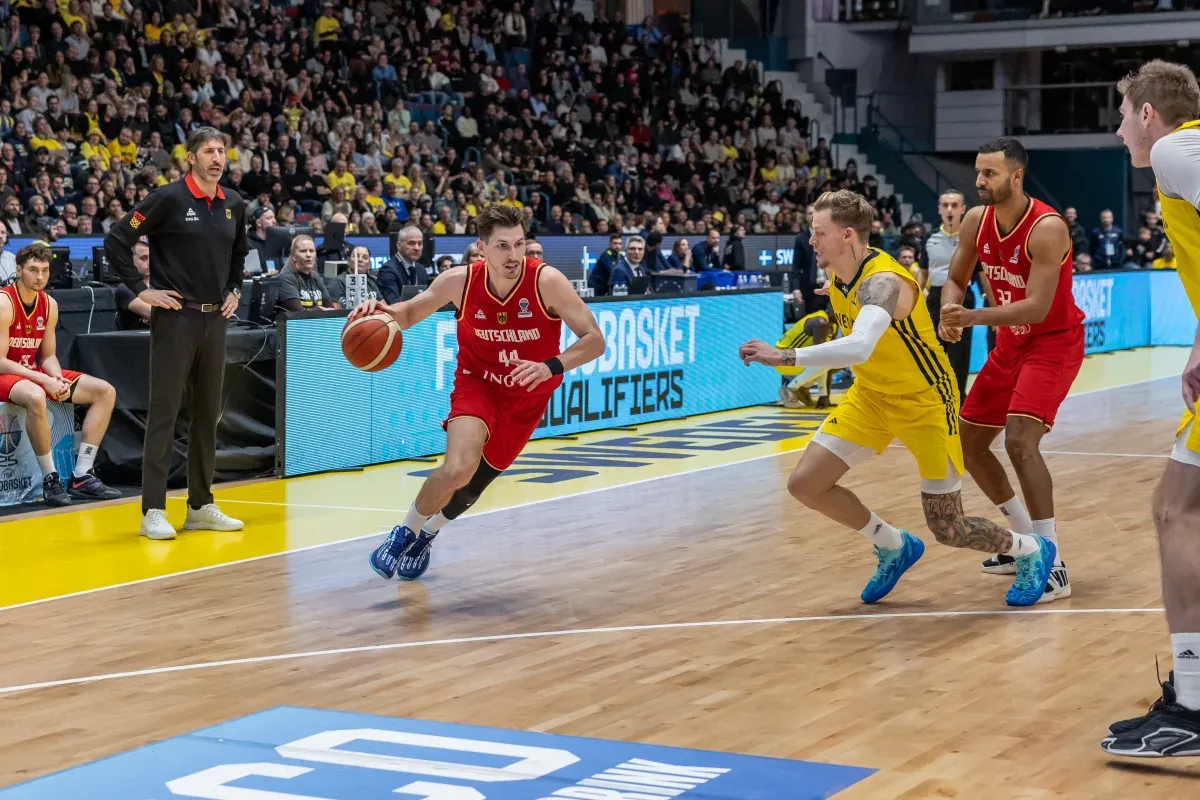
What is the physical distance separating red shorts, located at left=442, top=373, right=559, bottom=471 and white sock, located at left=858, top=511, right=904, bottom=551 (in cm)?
148

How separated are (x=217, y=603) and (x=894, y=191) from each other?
2897cm

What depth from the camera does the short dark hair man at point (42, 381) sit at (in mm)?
9133

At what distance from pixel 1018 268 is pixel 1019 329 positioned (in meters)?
0.31

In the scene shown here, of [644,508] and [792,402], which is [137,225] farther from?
[792,402]

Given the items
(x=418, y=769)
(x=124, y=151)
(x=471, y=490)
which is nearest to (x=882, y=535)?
(x=471, y=490)

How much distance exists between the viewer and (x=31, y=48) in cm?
1878

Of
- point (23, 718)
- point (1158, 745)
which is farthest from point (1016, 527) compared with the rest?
point (23, 718)

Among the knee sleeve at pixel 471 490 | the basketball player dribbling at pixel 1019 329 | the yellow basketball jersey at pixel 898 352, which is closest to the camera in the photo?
the yellow basketball jersey at pixel 898 352

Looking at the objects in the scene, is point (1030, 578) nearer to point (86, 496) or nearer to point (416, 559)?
point (416, 559)

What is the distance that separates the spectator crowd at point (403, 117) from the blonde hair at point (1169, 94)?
40.2 ft

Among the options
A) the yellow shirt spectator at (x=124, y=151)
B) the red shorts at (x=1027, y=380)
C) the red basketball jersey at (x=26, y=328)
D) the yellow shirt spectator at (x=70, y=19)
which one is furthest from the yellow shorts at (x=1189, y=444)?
the yellow shirt spectator at (x=70, y=19)

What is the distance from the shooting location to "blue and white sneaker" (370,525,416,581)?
22.3ft

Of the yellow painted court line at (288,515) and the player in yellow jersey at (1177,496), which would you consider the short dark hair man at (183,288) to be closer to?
the yellow painted court line at (288,515)

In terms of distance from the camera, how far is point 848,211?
6.02 metres
